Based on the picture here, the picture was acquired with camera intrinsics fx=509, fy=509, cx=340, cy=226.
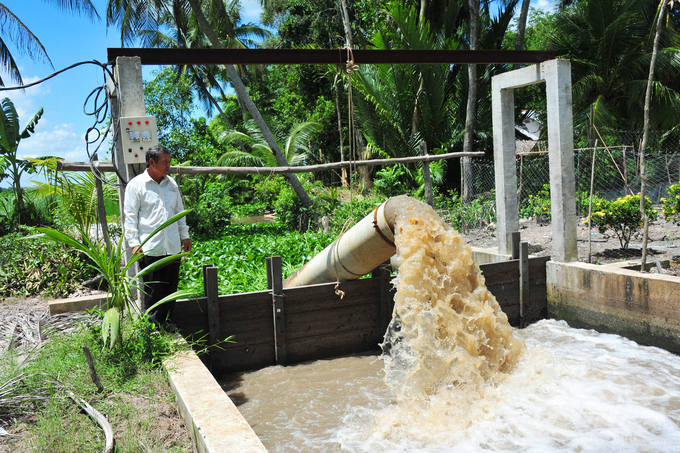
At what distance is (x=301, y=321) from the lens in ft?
17.9

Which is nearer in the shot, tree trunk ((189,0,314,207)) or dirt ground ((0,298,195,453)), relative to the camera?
dirt ground ((0,298,195,453))

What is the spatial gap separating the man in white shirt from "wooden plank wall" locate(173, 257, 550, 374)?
47 cm

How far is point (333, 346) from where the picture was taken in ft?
18.6

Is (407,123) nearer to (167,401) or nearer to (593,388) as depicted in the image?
(593,388)

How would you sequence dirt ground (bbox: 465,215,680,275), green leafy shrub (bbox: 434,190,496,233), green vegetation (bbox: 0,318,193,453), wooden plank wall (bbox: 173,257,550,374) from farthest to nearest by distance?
green leafy shrub (bbox: 434,190,496,233)
dirt ground (bbox: 465,215,680,275)
wooden plank wall (bbox: 173,257,550,374)
green vegetation (bbox: 0,318,193,453)

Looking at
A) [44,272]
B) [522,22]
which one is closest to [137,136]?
[44,272]

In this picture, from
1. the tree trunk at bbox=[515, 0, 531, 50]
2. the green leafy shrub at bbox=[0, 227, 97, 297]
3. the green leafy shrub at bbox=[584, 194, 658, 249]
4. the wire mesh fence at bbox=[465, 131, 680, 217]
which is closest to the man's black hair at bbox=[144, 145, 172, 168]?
the green leafy shrub at bbox=[0, 227, 97, 297]

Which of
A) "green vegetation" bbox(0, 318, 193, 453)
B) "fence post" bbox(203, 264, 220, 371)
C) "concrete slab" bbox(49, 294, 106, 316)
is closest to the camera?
"green vegetation" bbox(0, 318, 193, 453)

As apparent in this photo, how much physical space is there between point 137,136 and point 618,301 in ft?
17.8

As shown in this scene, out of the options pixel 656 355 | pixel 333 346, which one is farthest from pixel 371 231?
pixel 656 355

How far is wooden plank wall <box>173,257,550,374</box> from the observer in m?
5.12

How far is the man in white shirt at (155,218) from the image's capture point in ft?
14.4

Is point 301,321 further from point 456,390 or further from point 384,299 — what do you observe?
point 456,390

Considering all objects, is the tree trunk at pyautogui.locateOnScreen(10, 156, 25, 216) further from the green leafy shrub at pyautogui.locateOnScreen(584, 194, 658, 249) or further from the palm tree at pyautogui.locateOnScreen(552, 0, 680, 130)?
the palm tree at pyautogui.locateOnScreen(552, 0, 680, 130)
